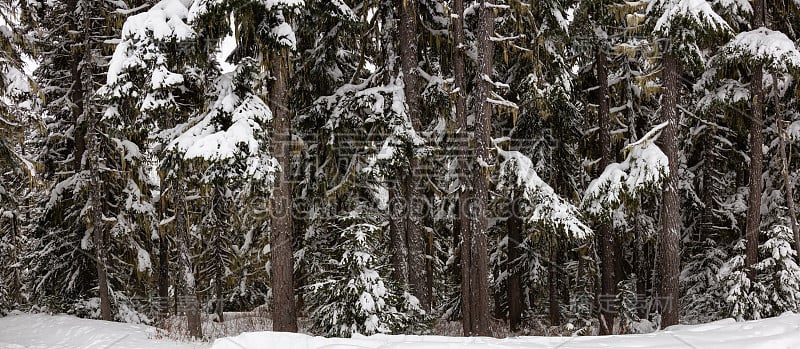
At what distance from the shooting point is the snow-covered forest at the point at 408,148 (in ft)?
36.6

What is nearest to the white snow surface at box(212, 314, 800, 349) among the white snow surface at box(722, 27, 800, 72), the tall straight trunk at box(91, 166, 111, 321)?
the white snow surface at box(722, 27, 800, 72)

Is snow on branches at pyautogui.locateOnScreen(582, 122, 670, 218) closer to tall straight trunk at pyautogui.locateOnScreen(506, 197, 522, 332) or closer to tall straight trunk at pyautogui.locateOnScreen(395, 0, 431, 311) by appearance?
tall straight trunk at pyautogui.locateOnScreen(395, 0, 431, 311)

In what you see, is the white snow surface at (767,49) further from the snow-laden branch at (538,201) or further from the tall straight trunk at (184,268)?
the tall straight trunk at (184,268)

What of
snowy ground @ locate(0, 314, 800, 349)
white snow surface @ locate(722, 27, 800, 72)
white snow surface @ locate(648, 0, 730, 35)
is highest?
white snow surface @ locate(648, 0, 730, 35)

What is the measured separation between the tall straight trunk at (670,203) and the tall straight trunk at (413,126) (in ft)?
18.7

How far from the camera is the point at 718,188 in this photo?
1747cm

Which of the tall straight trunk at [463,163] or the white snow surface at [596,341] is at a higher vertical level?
the tall straight trunk at [463,163]

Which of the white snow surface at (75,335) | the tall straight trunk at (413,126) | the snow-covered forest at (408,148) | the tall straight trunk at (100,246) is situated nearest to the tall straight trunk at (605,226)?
the snow-covered forest at (408,148)

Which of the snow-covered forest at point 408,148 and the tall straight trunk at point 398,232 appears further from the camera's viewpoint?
the tall straight trunk at point 398,232

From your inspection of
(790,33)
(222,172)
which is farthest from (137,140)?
(790,33)

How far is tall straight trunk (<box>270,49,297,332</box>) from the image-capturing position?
11.8 metres

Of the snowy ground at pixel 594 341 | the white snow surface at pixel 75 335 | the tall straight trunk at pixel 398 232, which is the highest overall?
the tall straight trunk at pixel 398 232

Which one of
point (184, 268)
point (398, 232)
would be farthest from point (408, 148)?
point (184, 268)

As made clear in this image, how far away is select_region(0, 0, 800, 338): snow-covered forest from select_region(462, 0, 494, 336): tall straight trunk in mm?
52
